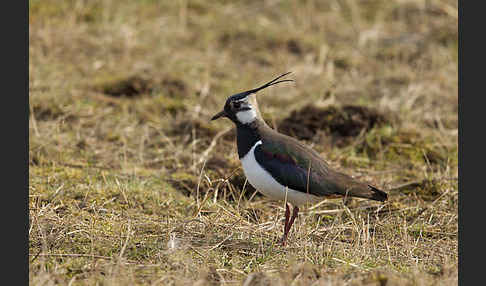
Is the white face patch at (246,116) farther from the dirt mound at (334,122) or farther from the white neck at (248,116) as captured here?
the dirt mound at (334,122)

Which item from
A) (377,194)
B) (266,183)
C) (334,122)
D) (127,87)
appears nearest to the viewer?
(266,183)

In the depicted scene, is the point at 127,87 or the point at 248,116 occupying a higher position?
the point at 248,116

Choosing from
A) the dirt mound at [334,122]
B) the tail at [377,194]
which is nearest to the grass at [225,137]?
the dirt mound at [334,122]

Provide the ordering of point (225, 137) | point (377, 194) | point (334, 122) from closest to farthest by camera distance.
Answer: point (377, 194) < point (225, 137) < point (334, 122)

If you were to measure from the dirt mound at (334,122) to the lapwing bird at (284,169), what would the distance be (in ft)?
7.37

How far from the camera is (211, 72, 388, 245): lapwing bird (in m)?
5.22

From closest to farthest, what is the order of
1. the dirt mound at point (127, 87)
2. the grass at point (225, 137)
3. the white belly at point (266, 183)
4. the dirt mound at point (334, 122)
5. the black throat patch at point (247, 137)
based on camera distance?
the grass at point (225, 137) → the white belly at point (266, 183) → the black throat patch at point (247, 137) → the dirt mound at point (334, 122) → the dirt mound at point (127, 87)

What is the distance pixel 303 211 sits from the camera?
6098 millimetres

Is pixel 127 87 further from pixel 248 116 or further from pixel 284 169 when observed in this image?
pixel 284 169

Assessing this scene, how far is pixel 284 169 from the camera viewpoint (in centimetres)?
523

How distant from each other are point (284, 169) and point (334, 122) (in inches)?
104

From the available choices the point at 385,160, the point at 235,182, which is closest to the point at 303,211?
the point at 235,182

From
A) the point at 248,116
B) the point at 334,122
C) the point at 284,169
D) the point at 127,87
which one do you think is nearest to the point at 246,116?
the point at 248,116

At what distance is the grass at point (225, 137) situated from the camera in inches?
187
